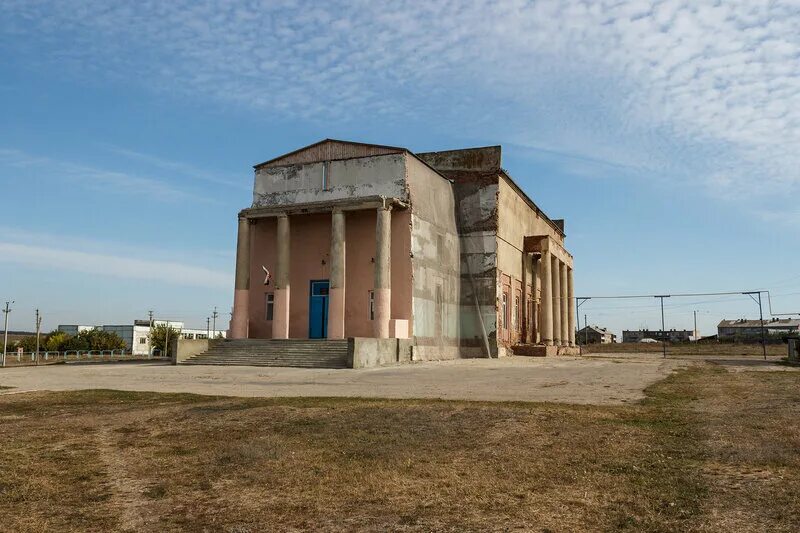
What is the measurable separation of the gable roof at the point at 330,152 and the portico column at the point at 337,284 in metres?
4.52

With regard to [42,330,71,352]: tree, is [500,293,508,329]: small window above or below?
above

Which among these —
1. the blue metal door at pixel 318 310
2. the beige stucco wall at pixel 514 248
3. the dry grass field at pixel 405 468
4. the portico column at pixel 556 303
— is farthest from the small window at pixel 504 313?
the dry grass field at pixel 405 468

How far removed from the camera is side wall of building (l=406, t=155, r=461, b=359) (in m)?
33.4

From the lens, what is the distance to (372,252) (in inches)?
1305

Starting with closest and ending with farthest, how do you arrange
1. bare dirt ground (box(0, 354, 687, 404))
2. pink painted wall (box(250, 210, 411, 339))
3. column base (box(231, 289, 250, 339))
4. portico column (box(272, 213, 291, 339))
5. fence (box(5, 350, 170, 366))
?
bare dirt ground (box(0, 354, 687, 404)), portico column (box(272, 213, 291, 339)), pink painted wall (box(250, 210, 411, 339)), column base (box(231, 289, 250, 339)), fence (box(5, 350, 170, 366))

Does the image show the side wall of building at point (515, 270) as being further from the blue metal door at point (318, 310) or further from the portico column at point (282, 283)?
the portico column at point (282, 283)

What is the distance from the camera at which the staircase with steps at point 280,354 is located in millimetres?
26719

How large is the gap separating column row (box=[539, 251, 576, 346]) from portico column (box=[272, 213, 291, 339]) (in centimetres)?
2091

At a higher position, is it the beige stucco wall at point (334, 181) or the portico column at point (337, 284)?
the beige stucco wall at point (334, 181)

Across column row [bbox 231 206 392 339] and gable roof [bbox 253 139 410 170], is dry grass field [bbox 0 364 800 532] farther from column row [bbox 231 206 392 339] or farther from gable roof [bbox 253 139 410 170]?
gable roof [bbox 253 139 410 170]

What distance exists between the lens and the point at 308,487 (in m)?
6.71

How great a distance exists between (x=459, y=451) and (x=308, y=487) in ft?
7.52

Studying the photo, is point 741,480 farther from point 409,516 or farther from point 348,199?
point 348,199

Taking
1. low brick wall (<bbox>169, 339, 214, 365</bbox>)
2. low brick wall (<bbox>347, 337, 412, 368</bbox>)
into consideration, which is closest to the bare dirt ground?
low brick wall (<bbox>347, 337, 412, 368</bbox>)
